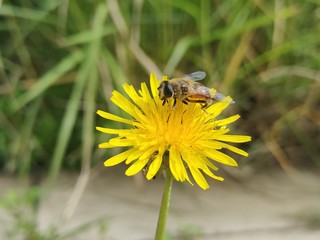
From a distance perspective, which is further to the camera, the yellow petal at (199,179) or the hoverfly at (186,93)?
the hoverfly at (186,93)

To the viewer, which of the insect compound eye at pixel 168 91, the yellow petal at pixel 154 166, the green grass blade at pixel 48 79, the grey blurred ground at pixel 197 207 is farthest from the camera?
the green grass blade at pixel 48 79

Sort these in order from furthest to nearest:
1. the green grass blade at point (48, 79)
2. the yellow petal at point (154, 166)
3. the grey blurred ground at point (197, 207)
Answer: the green grass blade at point (48, 79) < the grey blurred ground at point (197, 207) < the yellow petal at point (154, 166)

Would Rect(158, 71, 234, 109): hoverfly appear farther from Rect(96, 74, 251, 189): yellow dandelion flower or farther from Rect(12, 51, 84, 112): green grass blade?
Rect(12, 51, 84, 112): green grass blade

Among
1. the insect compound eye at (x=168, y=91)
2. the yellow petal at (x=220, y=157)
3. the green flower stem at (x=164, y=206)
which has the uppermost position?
the insect compound eye at (x=168, y=91)

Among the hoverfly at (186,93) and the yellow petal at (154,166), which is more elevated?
the hoverfly at (186,93)

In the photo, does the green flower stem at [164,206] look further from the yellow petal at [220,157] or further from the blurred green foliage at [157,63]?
the blurred green foliage at [157,63]

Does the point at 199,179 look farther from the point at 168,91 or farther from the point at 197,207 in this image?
the point at 197,207

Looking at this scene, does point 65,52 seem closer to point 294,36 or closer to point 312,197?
point 294,36

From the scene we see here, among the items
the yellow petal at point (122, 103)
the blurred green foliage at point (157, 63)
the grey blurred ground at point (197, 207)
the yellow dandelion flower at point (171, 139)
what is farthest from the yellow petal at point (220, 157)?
the blurred green foliage at point (157, 63)
